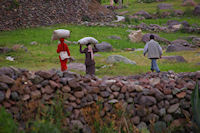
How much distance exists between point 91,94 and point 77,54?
9.14m

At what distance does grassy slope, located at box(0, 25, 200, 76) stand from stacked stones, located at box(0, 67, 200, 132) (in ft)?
14.4

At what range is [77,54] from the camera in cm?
1573

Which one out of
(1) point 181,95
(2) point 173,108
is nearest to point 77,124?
(2) point 173,108

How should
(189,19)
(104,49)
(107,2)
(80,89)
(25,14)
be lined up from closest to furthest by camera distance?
1. (80,89)
2. (104,49)
3. (25,14)
4. (189,19)
5. (107,2)

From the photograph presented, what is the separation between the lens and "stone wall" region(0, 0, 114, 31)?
24.6 m

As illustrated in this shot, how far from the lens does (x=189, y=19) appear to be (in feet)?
108

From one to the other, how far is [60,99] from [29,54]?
371 inches

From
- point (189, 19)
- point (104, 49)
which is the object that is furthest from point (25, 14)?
point (189, 19)

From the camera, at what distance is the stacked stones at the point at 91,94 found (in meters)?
5.80

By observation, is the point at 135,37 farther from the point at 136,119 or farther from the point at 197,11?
the point at 197,11

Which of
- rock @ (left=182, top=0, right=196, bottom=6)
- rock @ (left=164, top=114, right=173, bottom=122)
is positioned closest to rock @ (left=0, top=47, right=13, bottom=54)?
rock @ (left=164, top=114, right=173, bottom=122)

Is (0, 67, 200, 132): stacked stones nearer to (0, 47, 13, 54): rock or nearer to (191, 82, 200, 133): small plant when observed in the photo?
(191, 82, 200, 133): small plant

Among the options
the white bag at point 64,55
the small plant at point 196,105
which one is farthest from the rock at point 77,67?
the small plant at point 196,105

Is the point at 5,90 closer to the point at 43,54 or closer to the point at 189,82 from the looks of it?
the point at 189,82
